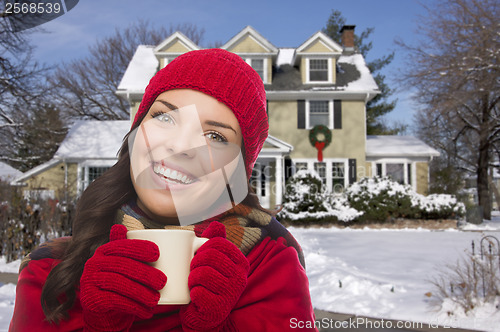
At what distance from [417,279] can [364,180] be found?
26.9ft

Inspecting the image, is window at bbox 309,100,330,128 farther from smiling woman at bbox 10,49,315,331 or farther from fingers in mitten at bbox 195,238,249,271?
fingers in mitten at bbox 195,238,249,271

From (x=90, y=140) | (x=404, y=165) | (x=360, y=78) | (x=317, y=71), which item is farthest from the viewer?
(x=404, y=165)

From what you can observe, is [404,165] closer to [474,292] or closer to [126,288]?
[474,292]

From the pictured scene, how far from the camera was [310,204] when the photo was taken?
1267 cm

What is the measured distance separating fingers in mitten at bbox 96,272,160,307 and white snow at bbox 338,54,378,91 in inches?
600

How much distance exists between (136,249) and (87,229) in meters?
0.27

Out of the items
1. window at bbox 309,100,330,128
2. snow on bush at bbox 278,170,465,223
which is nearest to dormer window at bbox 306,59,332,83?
window at bbox 309,100,330,128

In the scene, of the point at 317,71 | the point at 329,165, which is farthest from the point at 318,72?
the point at 329,165

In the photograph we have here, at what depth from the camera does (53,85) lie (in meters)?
2.20

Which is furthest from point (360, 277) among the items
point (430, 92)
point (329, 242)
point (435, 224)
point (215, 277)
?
point (430, 92)

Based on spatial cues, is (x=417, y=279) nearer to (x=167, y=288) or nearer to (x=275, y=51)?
(x=167, y=288)

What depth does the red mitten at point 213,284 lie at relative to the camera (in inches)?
31.3

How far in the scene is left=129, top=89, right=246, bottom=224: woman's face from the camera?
94 centimetres

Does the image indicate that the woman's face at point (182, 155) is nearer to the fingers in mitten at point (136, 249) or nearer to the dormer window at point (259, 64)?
the fingers in mitten at point (136, 249)
